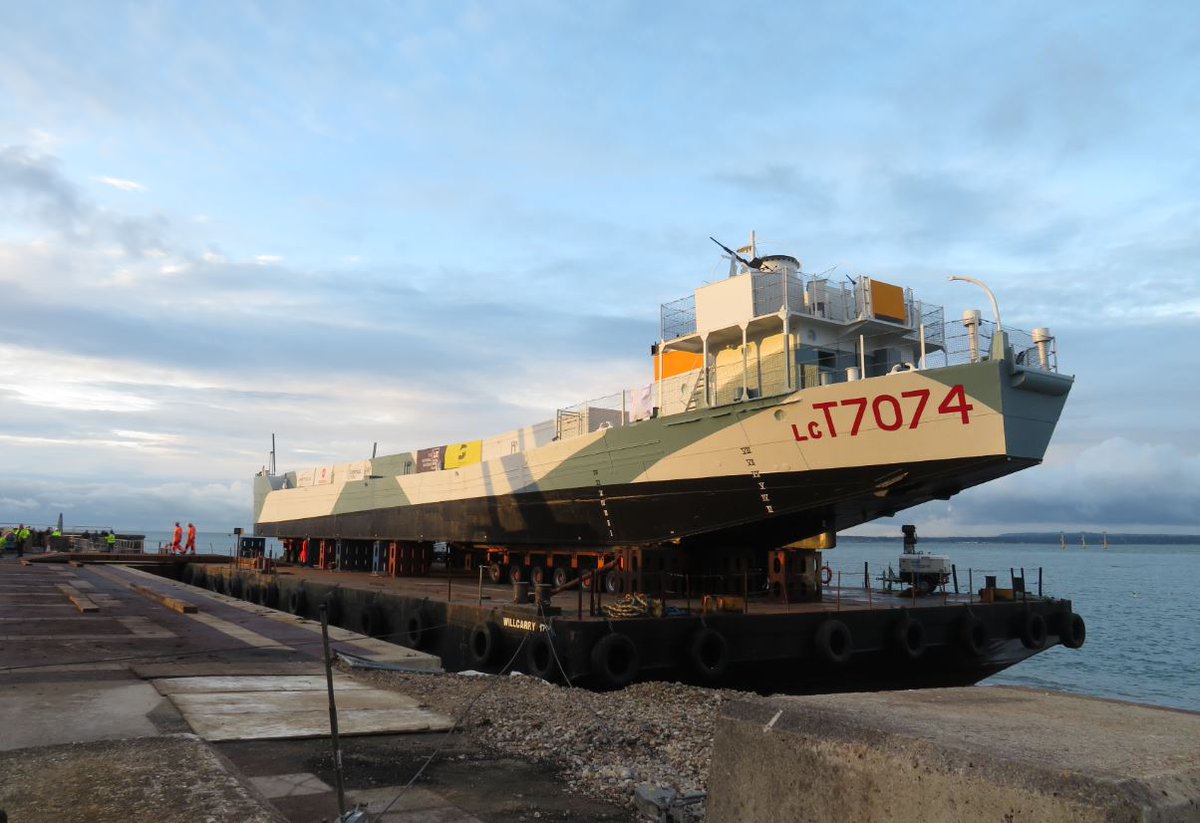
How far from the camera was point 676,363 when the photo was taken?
2288 centimetres

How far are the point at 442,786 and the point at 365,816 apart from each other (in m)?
1.21

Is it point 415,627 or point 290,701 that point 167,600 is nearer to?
point 415,627

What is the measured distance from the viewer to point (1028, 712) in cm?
351

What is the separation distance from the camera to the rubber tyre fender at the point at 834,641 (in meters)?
15.6

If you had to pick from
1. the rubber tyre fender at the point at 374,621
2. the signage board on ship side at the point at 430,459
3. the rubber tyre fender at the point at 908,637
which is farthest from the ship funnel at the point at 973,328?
the signage board on ship side at the point at 430,459

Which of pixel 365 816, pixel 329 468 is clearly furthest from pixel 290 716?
pixel 329 468

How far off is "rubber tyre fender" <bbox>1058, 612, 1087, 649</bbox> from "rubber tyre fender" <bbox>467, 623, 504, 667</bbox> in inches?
544

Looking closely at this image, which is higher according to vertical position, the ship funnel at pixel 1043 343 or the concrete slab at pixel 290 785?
the ship funnel at pixel 1043 343

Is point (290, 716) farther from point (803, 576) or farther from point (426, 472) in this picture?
point (426, 472)

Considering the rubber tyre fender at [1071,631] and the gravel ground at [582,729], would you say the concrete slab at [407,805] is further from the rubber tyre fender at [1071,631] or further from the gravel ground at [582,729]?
the rubber tyre fender at [1071,631]

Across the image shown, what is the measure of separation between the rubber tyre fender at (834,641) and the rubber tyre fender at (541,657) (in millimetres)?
5205

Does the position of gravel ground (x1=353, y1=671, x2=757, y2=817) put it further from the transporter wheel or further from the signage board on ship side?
the signage board on ship side

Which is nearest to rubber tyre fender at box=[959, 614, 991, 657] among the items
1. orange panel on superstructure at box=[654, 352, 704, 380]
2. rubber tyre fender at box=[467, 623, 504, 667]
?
orange panel on superstructure at box=[654, 352, 704, 380]

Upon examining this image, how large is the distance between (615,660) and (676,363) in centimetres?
1065
